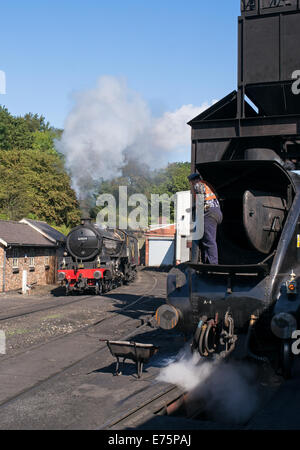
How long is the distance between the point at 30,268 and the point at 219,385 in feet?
63.4

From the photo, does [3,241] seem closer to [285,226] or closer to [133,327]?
[133,327]

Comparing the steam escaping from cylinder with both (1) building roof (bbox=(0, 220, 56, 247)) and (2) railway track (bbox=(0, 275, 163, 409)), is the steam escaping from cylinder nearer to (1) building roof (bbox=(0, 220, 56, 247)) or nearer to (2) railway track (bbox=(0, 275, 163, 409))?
(2) railway track (bbox=(0, 275, 163, 409))

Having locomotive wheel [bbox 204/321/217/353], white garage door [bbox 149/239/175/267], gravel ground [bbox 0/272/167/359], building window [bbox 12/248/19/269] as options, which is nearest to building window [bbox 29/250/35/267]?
building window [bbox 12/248/19/269]

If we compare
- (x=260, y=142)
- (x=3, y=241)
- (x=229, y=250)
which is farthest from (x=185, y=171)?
(x=229, y=250)

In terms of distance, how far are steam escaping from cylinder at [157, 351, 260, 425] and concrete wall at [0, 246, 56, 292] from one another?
52.5ft

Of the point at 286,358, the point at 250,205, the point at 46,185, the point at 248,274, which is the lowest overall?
the point at 286,358

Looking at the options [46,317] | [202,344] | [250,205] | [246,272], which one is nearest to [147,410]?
[202,344]

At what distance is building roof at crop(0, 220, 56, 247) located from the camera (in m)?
21.4

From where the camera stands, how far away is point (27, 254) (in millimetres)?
23828

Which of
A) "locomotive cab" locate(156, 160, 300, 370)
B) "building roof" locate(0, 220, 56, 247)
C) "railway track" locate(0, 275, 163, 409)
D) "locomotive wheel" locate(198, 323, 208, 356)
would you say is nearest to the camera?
"locomotive wheel" locate(198, 323, 208, 356)

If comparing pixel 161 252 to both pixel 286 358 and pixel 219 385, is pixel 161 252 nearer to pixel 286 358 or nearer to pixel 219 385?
pixel 219 385

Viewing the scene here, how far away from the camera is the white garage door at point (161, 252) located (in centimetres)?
4469

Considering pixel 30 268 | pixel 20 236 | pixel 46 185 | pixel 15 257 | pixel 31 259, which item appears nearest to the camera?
pixel 15 257

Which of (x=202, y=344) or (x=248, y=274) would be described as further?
(x=248, y=274)
